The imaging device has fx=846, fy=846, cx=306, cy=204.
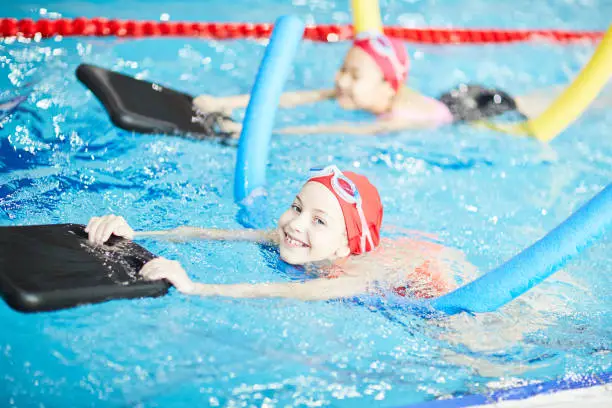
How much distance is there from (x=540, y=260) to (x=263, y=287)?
1055mm

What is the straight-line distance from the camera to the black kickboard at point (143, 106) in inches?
180

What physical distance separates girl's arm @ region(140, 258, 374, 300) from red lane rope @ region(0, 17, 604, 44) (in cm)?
371

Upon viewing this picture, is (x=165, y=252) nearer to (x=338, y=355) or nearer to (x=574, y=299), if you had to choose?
(x=338, y=355)

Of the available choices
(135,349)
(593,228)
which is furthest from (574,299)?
(135,349)

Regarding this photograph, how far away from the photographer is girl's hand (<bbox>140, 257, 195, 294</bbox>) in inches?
120

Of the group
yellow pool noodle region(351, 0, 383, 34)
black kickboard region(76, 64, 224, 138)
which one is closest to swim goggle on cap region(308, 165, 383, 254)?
black kickboard region(76, 64, 224, 138)

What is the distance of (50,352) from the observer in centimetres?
296

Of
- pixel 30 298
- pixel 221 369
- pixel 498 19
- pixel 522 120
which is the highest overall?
pixel 498 19

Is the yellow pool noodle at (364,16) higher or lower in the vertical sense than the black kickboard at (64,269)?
higher

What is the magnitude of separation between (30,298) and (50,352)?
0.33m

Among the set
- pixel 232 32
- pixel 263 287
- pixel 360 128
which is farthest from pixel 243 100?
pixel 263 287

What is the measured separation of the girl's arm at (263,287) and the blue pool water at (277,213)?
0.16 feet

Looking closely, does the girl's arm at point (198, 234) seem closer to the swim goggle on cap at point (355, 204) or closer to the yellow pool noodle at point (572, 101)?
the swim goggle on cap at point (355, 204)

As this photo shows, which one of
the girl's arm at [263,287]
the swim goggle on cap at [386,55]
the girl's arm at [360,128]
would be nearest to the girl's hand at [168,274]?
the girl's arm at [263,287]
